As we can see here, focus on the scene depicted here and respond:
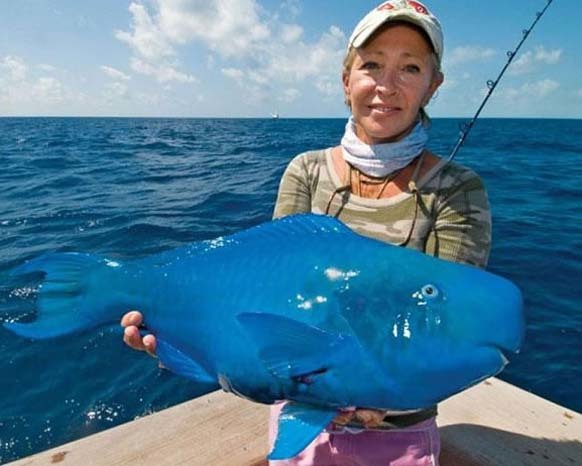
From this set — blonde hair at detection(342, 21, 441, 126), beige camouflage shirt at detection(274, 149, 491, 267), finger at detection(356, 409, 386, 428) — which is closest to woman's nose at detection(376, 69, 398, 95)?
blonde hair at detection(342, 21, 441, 126)

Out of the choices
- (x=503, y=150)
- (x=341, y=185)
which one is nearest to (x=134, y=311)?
(x=341, y=185)

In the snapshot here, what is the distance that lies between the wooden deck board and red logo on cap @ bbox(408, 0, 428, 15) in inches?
97.9

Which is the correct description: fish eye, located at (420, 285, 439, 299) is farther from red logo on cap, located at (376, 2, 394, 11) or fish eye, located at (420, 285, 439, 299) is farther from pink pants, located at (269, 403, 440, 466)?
red logo on cap, located at (376, 2, 394, 11)

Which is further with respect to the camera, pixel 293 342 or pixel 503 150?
pixel 503 150

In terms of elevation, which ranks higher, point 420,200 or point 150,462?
point 420,200

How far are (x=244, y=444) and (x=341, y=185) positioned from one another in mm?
1768

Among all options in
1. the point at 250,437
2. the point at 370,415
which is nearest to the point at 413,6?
the point at 370,415

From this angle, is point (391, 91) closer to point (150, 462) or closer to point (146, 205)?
point (150, 462)

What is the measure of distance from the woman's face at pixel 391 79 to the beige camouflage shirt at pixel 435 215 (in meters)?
0.30

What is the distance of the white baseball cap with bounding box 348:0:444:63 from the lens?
80.4 inches

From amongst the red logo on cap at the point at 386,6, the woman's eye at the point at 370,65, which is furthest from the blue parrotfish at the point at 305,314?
the red logo on cap at the point at 386,6

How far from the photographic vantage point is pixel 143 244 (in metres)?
9.09

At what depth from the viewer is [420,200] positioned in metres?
2.18

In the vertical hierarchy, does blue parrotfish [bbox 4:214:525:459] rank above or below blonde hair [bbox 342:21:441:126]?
below
